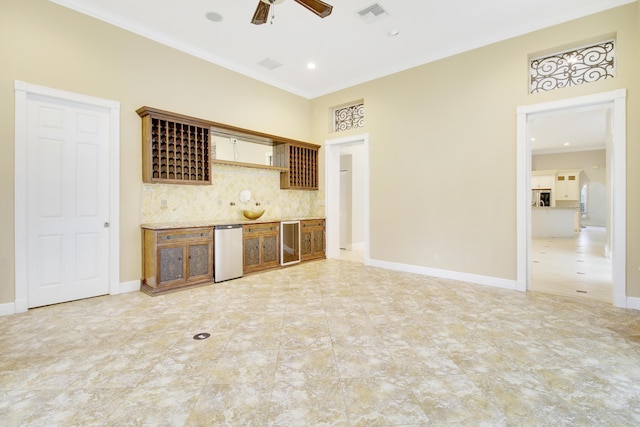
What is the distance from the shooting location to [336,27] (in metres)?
4.21

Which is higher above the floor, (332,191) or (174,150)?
(174,150)

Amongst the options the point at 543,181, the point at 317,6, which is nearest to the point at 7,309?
the point at 317,6

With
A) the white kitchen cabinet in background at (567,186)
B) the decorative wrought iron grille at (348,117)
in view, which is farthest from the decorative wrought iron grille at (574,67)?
the white kitchen cabinet in background at (567,186)

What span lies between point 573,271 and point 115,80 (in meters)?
7.69

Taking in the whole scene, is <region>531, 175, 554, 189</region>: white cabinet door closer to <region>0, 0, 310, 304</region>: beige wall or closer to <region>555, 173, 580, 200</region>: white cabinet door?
<region>555, 173, 580, 200</region>: white cabinet door

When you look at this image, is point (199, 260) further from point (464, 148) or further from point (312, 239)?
point (464, 148)

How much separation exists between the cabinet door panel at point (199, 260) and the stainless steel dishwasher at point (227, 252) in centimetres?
13

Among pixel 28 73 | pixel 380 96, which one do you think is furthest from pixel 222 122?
pixel 380 96

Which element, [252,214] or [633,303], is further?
[252,214]

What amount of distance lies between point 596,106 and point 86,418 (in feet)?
18.7

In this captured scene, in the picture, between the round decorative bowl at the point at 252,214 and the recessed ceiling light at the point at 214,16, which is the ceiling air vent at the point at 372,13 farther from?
the round decorative bowl at the point at 252,214

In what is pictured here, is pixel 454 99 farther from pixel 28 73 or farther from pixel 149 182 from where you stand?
pixel 28 73

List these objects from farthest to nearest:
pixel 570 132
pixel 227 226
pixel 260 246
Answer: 1. pixel 570 132
2. pixel 260 246
3. pixel 227 226

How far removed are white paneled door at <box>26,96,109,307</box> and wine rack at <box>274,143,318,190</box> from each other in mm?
2932
